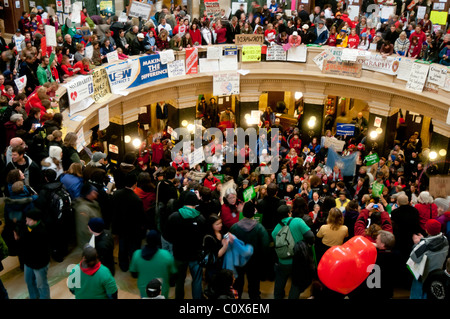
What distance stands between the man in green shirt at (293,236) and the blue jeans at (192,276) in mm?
1141

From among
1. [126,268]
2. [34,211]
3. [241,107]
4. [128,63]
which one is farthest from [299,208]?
[241,107]

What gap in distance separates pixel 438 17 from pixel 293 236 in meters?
14.0

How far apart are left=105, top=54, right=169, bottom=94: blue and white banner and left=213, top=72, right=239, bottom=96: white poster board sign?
7.05ft

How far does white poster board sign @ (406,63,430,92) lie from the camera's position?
51.2 feet

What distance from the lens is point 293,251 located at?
6473 mm

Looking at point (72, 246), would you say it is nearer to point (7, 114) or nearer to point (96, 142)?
point (7, 114)

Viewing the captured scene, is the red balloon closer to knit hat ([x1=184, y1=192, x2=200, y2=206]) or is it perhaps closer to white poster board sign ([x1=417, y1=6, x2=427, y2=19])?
knit hat ([x1=184, y1=192, x2=200, y2=206])

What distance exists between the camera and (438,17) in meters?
17.0

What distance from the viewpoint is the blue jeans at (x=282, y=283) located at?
6727 millimetres

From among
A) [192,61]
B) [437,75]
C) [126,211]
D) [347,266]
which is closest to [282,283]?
[347,266]

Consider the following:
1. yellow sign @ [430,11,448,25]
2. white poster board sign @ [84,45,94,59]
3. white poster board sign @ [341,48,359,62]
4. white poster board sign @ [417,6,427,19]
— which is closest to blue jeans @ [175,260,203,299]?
white poster board sign @ [84,45,94,59]

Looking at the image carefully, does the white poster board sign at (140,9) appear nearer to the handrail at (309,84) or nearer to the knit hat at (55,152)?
the handrail at (309,84)

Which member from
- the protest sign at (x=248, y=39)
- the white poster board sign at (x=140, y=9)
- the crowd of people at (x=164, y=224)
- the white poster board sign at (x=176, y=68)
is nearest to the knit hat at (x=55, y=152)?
the crowd of people at (x=164, y=224)

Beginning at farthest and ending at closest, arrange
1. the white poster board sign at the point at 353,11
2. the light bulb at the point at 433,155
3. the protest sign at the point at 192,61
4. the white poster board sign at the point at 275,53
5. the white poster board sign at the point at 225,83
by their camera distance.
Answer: the white poster board sign at the point at 353,11
the white poster board sign at the point at 275,53
the white poster board sign at the point at 225,83
the protest sign at the point at 192,61
the light bulb at the point at 433,155
